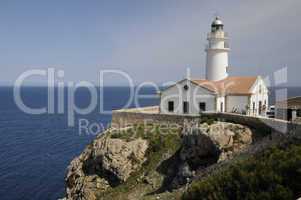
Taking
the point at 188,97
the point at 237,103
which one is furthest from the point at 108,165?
the point at 237,103

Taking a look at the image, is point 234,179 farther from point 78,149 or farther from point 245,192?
point 78,149

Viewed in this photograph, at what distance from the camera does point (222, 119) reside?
84.4ft

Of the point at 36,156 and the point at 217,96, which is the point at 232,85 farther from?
the point at 36,156

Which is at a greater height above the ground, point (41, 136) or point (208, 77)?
point (208, 77)

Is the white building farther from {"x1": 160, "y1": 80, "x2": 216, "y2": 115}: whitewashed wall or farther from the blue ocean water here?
the blue ocean water

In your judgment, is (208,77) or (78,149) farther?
(78,149)

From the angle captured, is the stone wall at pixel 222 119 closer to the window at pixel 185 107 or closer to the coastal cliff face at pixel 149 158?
the coastal cliff face at pixel 149 158

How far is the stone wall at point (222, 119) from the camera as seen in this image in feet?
66.4

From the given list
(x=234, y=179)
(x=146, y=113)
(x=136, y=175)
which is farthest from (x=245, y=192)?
(x=146, y=113)

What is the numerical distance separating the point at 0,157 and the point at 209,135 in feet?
115

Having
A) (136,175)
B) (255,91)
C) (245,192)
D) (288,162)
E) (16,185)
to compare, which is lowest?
(16,185)

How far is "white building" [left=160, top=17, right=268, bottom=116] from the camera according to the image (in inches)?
1160

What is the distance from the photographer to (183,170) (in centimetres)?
2344

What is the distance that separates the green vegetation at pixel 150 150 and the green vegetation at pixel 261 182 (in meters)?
8.98
